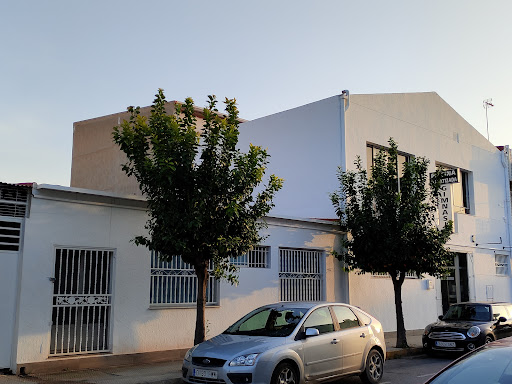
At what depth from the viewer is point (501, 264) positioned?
23.7 meters

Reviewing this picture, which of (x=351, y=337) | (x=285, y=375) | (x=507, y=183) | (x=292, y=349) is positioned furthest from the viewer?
(x=507, y=183)

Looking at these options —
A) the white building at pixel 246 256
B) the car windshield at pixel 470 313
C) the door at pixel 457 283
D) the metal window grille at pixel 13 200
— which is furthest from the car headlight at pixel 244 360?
the door at pixel 457 283

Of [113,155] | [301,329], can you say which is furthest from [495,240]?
[301,329]

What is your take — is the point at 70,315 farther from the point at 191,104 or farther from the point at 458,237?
the point at 458,237

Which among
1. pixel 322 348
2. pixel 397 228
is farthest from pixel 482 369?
pixel 397 228

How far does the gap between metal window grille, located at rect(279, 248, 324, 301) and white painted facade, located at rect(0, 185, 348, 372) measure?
2.02ft

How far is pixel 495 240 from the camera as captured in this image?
23422 mm

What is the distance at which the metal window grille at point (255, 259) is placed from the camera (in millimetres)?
13712

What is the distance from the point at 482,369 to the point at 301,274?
36.5ft

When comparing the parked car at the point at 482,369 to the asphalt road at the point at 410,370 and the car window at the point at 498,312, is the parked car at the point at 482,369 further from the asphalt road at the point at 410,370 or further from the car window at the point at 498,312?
the car window at the point at 498,312

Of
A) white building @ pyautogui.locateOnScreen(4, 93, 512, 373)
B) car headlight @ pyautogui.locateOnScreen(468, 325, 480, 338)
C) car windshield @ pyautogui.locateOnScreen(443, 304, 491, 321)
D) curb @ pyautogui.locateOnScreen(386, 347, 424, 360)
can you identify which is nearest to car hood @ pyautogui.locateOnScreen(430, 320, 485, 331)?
car headlight @ pyautogui.locateOnScreen(468, 325, 480, 338)

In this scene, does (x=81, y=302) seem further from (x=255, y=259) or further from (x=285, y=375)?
(x=255, y=259)

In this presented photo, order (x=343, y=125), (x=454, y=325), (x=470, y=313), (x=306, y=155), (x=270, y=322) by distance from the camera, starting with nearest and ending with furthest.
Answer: (x=270, y=322) → (x=454, y=325) → (x=470, y=313) → (x=343, y=125) → (x=306, y=155)

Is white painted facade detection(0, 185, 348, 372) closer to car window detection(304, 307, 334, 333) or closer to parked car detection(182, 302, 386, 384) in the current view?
parked car detection(182, 302, 386, 384)
